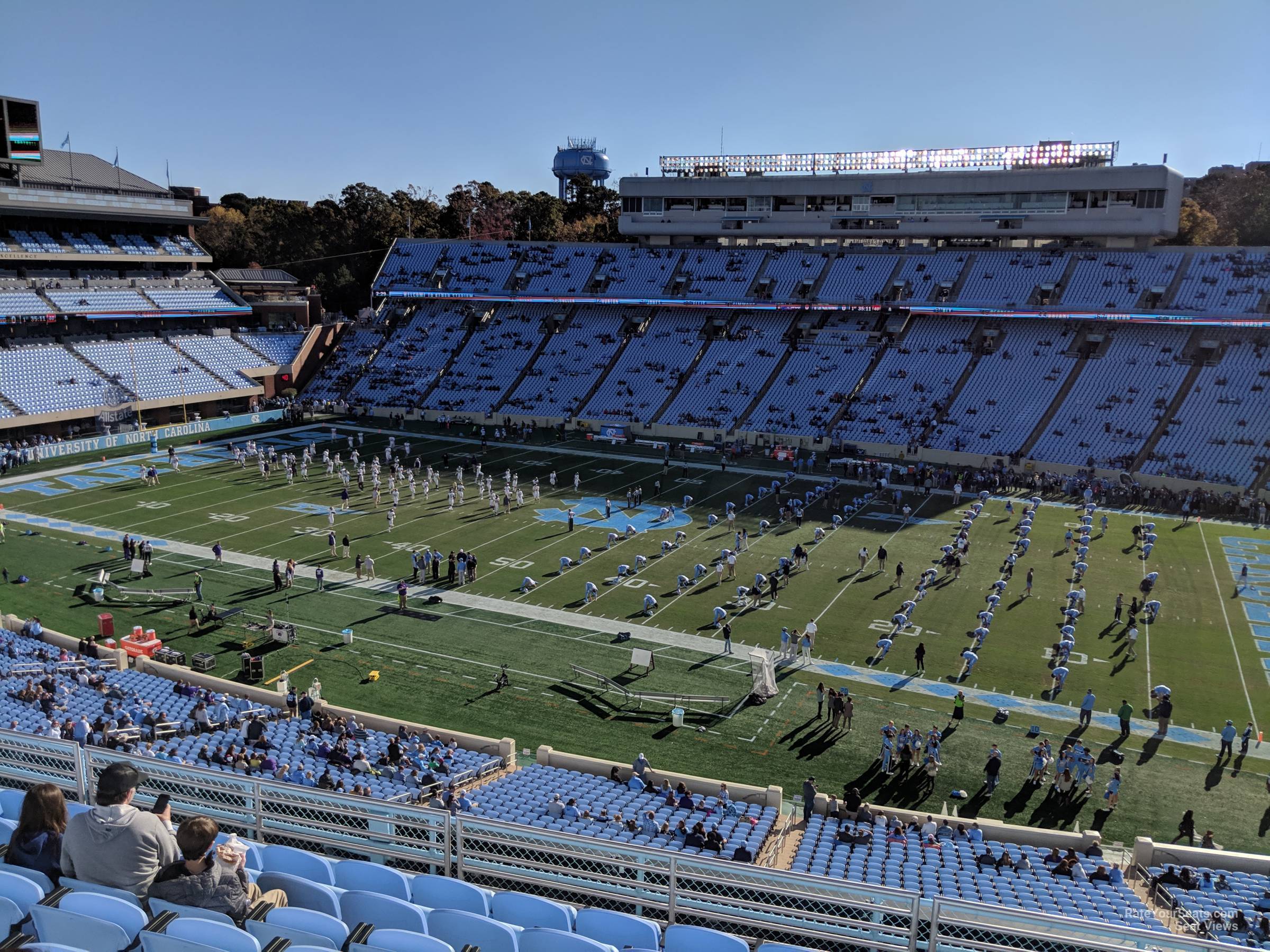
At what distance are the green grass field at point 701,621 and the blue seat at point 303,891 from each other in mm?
15401

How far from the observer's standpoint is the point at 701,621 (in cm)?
2988

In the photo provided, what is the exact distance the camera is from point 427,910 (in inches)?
245

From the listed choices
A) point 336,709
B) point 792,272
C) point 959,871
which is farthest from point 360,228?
point 959,871

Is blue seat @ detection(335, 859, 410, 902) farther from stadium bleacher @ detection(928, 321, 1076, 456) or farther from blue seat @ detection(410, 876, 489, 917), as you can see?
stadium bleacher @ detection(928, 321, 1076, 456)

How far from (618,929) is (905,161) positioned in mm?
66306

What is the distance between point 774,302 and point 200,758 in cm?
5136

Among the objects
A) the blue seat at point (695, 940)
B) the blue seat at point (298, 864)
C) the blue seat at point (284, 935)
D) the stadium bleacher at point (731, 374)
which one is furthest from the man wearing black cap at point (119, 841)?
the stadium bleacher at point (731, 374)

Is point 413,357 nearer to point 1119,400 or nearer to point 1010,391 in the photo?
point 1010,391

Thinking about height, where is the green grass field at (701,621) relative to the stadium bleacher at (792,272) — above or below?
below

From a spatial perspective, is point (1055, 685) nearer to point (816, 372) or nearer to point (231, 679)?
point (231, 679)

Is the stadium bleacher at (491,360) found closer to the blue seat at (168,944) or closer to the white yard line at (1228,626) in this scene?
the white yard line at (1228,626)

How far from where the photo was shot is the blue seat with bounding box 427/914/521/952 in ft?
19.7

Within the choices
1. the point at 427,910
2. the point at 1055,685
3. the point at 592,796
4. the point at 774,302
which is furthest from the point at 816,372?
the point at 427,910

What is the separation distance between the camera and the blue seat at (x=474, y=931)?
19.7 feet
